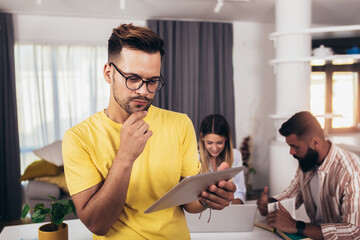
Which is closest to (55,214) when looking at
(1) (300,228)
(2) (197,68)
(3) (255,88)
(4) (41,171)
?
(1) (300,228)

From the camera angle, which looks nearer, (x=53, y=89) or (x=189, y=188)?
(x=189, y=188)

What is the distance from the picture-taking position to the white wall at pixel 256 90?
14.8 feet

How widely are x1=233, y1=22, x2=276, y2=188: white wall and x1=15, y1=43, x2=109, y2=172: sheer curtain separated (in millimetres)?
1886

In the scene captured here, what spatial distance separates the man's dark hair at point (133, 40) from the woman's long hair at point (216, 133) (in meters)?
1.53

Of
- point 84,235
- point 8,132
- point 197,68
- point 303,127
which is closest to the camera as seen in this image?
point 84,235

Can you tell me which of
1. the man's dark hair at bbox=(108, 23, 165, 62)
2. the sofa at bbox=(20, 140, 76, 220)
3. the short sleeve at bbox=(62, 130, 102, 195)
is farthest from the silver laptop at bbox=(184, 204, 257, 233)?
the sofa at bbox=(20, 140, 76, 220)

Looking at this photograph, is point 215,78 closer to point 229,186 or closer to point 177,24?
point 177,24

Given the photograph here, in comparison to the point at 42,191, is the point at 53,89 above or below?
above

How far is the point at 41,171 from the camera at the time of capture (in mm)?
3258

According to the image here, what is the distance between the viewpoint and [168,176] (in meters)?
1.06

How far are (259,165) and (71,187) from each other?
394 centimetres

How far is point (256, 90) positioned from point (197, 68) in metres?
0.98

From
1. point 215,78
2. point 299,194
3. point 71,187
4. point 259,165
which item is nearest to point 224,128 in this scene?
point 299,194

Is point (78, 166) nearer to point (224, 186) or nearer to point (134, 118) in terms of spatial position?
point (134, 118)
